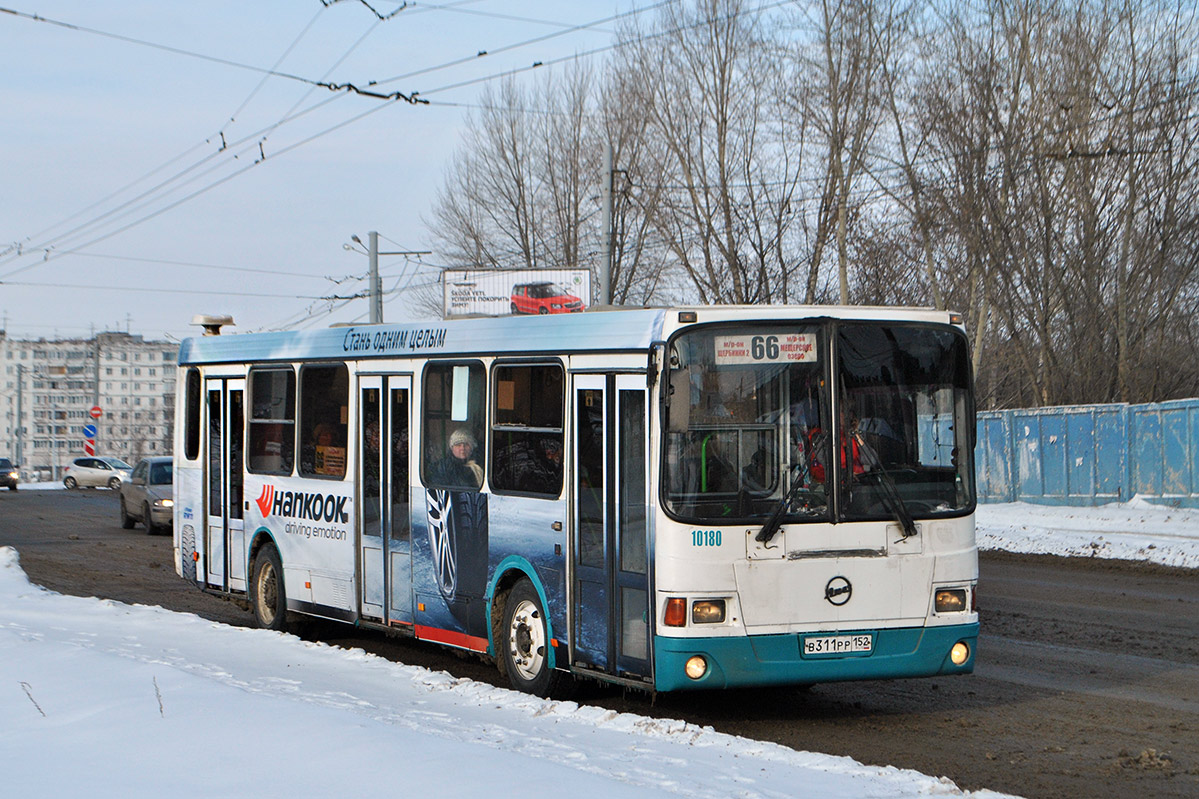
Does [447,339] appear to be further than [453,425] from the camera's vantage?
Yes

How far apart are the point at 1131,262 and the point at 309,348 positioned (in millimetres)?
22589

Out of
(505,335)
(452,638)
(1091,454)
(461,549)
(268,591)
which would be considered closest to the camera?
(505,335)

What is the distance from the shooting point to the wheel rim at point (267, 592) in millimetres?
13000

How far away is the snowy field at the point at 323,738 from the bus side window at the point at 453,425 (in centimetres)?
146

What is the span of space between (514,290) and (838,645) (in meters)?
43.6

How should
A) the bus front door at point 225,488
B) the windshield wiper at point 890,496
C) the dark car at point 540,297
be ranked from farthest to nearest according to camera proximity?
the dark car at point 540,297 → the bus front door at point 225,488 → the windshield wiper at point 890,496

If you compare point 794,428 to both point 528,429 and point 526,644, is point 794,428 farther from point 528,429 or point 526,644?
point 526,644

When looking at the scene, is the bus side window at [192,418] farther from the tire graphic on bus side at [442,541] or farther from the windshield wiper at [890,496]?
the windshield wiper at [890,496]

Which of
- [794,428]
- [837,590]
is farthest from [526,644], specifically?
[794,428]

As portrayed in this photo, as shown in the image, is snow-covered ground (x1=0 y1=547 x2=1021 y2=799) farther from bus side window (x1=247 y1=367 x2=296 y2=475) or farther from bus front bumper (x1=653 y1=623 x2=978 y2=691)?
bus side window (x1=247 y1=367 x2=296 y2=475)

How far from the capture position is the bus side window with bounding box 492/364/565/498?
920cm

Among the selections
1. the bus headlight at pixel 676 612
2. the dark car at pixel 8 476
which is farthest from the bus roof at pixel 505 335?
the dark car at pixel 8 476

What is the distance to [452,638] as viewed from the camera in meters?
10.3

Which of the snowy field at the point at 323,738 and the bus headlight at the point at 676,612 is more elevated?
the bus headlight at the point at 676,612
